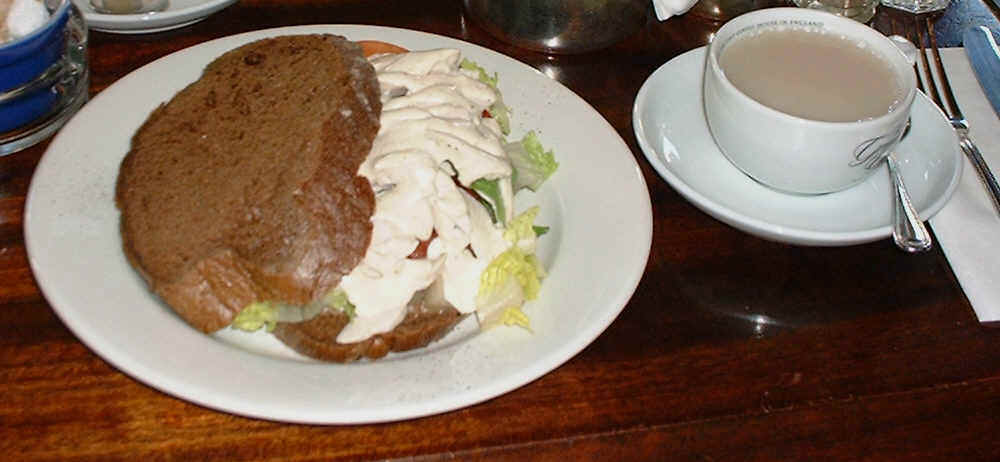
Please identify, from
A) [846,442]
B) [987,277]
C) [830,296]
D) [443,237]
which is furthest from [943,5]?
[443,237]

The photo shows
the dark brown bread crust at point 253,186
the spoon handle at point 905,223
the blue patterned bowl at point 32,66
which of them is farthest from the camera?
the blue patterned bowl at point 32,66

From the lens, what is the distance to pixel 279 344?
4.71 ft

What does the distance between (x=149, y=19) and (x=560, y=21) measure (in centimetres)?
94

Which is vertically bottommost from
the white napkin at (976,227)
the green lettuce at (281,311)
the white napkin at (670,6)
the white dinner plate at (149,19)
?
the white napkin at (976,227)

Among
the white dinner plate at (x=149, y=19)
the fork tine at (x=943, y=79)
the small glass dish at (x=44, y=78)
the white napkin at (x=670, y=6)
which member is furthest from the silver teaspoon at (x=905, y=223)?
the small glass dish at (x=44, y=78)

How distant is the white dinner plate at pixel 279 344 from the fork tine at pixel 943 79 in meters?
0.83

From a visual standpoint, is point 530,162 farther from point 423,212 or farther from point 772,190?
point 772,190

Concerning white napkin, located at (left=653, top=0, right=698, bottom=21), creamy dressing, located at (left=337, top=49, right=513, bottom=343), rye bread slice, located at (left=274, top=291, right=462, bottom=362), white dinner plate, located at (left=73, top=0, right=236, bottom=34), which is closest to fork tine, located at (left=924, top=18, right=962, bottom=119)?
white napkin, located at (left=653, top=0, right=698, bottom=21)

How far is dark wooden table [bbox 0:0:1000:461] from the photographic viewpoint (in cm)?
128

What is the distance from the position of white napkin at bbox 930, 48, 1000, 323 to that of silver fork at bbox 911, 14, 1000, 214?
0.10 ft

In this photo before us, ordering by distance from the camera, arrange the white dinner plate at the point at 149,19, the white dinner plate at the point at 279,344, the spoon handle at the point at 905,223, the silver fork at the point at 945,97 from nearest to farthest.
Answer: the white dinner plate at the point at 279,344, the spoon handle at the point at 905,223, the silver fork at the point at 945,97, the white dinner plate at the point at 149,19

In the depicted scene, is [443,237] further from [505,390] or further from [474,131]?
[505,390]

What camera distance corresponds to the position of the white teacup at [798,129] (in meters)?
1.53

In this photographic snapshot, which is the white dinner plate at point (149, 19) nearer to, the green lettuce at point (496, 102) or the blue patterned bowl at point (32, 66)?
the blue patterned bowl at point (32, 66)
